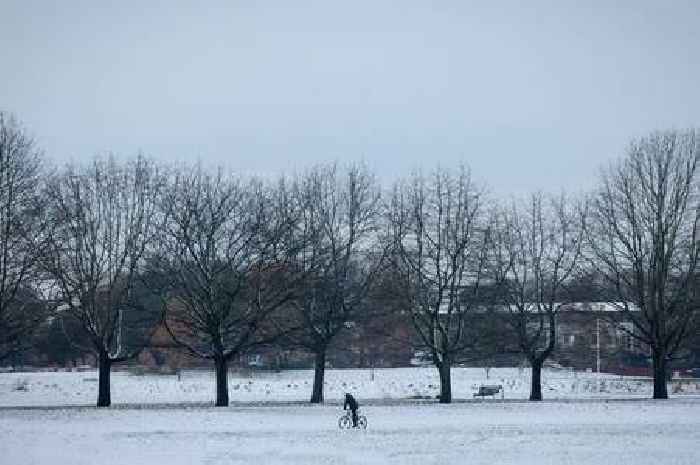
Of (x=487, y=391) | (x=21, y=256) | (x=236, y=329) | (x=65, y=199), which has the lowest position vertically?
(x=487, y=391)

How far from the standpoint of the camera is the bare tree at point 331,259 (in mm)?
48406

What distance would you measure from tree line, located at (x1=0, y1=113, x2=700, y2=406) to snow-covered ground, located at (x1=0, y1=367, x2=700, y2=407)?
3477 millimetres

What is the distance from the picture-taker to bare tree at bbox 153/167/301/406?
46.4 meters

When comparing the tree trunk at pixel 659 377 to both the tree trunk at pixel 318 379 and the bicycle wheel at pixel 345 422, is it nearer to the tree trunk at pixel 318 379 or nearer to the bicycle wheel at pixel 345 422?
the tree trunk at pixel 318 379

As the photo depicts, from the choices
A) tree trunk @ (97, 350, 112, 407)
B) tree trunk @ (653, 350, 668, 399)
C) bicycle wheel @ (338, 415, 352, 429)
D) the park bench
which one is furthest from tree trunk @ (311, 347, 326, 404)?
tree trunk @ (653, 350, 668, 399)

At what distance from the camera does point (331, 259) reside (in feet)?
165

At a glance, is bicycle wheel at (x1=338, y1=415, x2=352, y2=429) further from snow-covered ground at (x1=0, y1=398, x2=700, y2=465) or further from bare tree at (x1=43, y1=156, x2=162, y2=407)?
bare tree at (x1=43, y1=156, x2=162, y2=407)

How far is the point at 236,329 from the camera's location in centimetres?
4838

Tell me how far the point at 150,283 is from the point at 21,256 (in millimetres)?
6338

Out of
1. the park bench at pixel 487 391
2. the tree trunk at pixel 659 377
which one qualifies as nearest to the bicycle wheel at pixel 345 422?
the park bench at pixel 487 391

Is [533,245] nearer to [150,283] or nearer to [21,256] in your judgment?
[150,283]

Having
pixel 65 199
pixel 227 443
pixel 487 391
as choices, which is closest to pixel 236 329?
pixel 65 199

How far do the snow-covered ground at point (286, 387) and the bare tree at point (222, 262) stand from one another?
470 cm

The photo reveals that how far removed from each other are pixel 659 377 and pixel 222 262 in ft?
78.1
